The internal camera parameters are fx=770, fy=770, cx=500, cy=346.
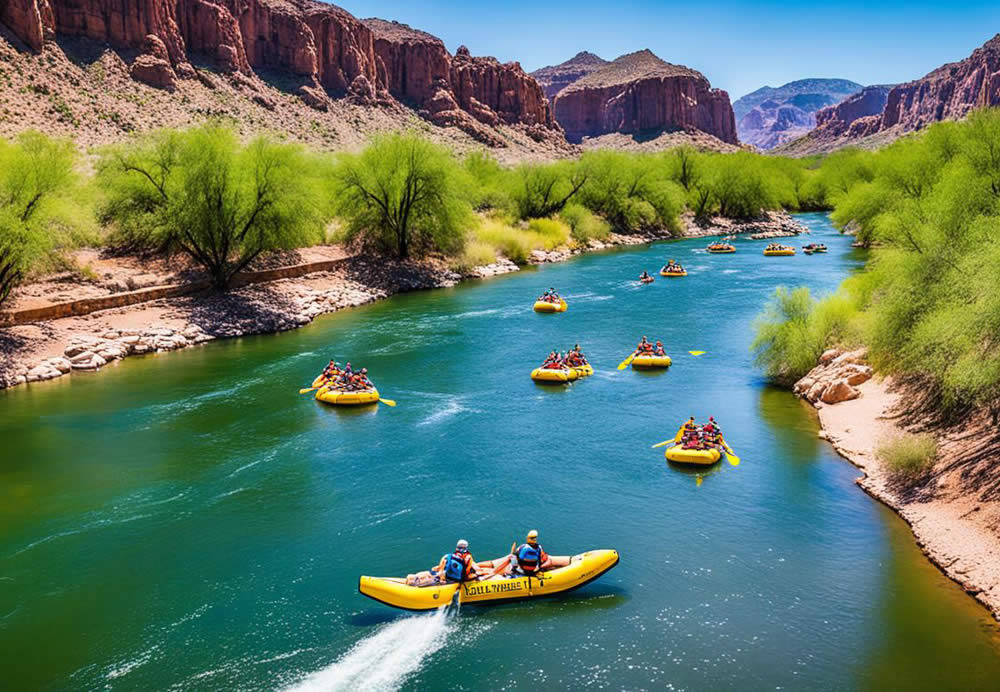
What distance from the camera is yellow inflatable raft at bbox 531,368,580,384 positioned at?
28.6 meters

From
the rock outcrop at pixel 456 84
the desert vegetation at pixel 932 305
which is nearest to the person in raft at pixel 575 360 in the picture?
the desert vegetation at pixel 932 305

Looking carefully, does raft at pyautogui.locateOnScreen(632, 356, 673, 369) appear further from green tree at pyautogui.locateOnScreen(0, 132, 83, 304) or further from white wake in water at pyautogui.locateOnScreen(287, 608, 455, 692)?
green tree at pyautogui.locateOnScreen(0, 132, 83, 304)

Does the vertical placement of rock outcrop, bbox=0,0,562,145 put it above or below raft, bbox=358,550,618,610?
above

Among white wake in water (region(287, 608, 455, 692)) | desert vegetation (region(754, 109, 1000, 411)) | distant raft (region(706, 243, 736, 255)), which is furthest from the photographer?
distant raft (region(706, 243, 736, 255))

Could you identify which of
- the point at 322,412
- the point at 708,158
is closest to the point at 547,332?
the point at 322,412

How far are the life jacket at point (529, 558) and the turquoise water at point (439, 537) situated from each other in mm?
718

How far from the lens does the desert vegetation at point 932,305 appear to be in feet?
55.3

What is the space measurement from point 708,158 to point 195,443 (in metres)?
87.5

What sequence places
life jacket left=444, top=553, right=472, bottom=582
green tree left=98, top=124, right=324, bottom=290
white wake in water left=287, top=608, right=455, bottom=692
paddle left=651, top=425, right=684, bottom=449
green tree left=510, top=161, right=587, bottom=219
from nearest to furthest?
white wake in water left=287, top=608, right=455, bottom=692, life jacket left=444, top=553, right=472, bottom=582, paddle left=651, top=425, right=684, bottom=449, green tree left=98, top=124, right=324, bottom=290, green tree left=510, top=161, right=587, bottom=219

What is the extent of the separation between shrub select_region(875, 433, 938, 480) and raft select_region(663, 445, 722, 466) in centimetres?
423

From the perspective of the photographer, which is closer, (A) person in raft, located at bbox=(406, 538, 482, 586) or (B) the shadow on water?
(A) person in raft, located at bbox=(406, 538, 482, 586)

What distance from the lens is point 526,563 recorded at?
49.0 ft

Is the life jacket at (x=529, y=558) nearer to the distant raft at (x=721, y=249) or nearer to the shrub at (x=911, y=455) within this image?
the shrub at (x=911, y=455)

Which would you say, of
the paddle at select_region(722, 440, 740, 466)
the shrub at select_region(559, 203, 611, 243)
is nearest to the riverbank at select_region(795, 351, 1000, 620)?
the paddle at select_region(722, 440, 740, 466)
